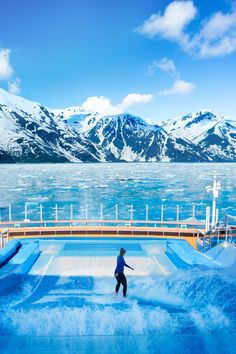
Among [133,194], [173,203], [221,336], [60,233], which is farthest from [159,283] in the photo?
[133,194]

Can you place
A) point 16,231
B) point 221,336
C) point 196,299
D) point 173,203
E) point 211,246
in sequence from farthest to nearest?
point 173,203 → point 16,231 → point 211,246 → point 196,299 → point 221,336

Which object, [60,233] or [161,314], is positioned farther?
[60,233]

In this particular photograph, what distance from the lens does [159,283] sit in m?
9.88

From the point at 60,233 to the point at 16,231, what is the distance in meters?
2.27

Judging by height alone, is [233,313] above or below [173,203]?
above

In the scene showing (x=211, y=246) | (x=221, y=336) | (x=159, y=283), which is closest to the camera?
(x=221, y=336)

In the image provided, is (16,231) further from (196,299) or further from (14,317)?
(196,299)

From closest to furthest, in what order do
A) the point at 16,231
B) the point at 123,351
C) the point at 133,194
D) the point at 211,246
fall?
the point at 123,351
the point at 211,246
the point at 16,231
the point at 133,194

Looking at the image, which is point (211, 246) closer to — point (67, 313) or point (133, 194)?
point (67, 313)

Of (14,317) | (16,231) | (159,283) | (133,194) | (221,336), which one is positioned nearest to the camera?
(221,336)

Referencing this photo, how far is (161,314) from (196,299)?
46.4 inches

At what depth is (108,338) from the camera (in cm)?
684

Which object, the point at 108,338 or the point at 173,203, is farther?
the point at 173,203

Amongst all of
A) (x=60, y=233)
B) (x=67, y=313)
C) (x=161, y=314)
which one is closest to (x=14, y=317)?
(x=67, y=313)
